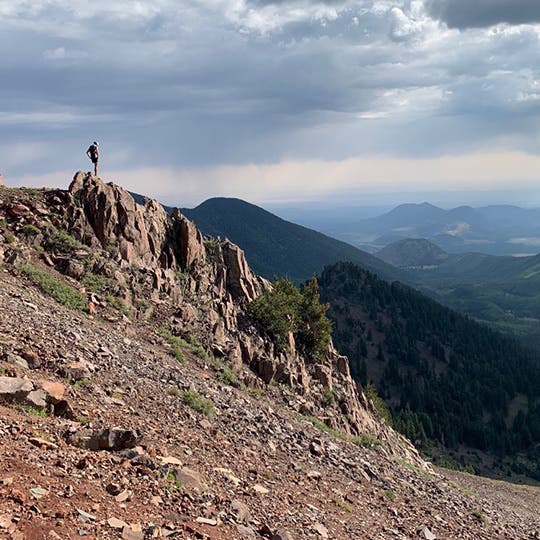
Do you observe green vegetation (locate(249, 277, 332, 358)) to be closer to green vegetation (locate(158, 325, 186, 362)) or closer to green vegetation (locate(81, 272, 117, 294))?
green vegetation (locate(158, 325, 186, 362))

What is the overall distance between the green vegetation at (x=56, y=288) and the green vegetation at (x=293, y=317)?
20.1 metres

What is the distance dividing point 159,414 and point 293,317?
101ft

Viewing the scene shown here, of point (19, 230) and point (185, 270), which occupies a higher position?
point (19, 230)

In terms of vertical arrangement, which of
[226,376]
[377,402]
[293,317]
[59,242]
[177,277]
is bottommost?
[377,402]

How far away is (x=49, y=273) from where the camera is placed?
31.7 meters

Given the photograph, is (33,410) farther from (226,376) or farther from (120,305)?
(226,376)

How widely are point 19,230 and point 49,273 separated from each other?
5130 mm

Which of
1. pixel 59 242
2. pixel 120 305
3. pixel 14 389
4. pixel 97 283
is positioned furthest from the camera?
pixel 59 242

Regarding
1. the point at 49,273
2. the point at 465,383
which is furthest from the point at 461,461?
the point at 49,273

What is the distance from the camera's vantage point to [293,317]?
1948 inches

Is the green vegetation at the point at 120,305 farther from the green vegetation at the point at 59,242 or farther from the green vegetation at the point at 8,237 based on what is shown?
the green vegetation at the point at 8,237

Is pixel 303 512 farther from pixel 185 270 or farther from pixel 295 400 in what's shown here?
pixel 185 270

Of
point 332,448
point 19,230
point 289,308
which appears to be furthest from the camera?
point 289,308

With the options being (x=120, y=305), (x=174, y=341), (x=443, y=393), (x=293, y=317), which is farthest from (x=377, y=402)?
(x=443, y=393)
